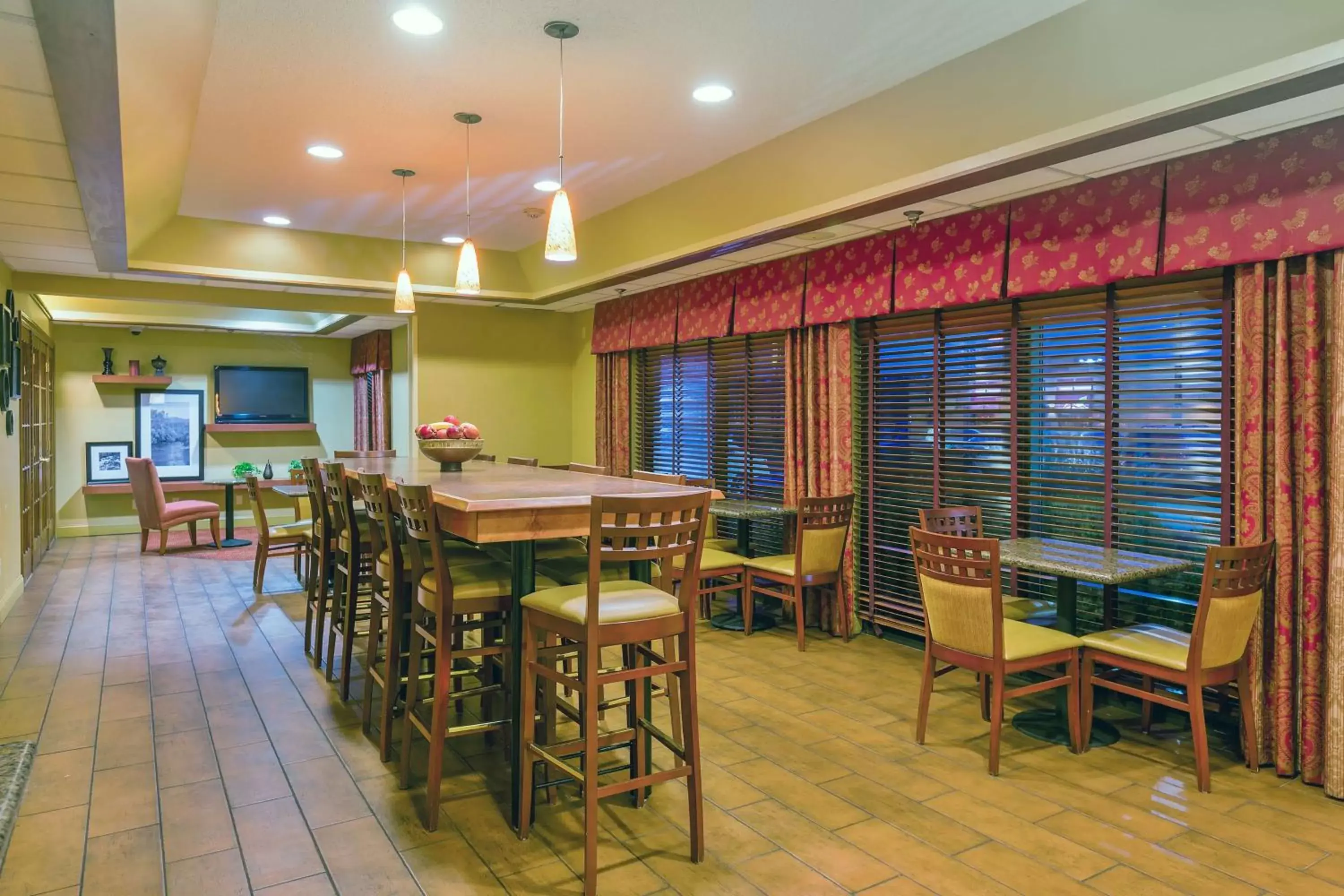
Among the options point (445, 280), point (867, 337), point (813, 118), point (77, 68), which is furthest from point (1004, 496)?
point (445, 280)

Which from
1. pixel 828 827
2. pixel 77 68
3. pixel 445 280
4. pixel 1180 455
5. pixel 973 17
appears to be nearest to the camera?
pixel 77 68

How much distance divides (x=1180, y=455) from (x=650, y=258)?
11.6 ft

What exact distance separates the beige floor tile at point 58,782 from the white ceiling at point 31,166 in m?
2.41

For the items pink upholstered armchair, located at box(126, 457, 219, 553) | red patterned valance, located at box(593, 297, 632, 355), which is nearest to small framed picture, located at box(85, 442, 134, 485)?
pink upholstered armchair, located at box(126, 457, 219, 553)

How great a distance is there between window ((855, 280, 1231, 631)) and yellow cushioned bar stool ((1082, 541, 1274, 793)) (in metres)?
0.47

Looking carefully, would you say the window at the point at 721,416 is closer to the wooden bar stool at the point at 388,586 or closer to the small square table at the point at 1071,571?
the small square table at the point at 1071,571

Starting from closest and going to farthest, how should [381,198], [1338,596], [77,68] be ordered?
[77,68], [1338,596], [381,198]

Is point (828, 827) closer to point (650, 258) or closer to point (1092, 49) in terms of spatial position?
point (1092, 49)

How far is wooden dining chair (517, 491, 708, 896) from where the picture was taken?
2.29 meters

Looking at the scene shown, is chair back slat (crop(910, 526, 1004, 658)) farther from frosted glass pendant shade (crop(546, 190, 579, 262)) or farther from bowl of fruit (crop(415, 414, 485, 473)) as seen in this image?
bowl of fruit (crop(415, 414, 485, 473))

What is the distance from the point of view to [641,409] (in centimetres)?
752

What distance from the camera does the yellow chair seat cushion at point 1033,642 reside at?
3213 millimetres

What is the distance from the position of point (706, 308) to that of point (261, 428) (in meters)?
6.99

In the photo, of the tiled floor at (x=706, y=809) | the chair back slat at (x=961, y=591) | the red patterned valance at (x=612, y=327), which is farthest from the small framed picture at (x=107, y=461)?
the chair back slat at (x=961, y=591)
